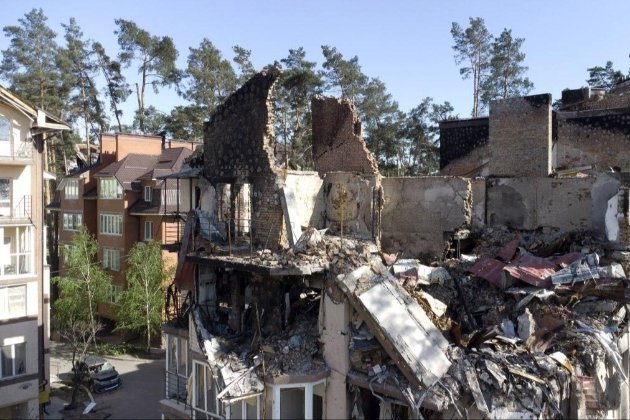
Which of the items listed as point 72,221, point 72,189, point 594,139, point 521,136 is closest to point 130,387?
point 72,221

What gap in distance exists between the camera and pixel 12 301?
61.2 ft

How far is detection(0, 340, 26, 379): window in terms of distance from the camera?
18.1m

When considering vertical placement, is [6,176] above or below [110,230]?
above

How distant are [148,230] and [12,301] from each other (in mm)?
11254

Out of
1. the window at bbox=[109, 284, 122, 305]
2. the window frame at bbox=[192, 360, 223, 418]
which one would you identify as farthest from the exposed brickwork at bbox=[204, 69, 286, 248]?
the window at bbox=[109, 284, 122, 305]

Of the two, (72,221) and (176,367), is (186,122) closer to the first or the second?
(72,221)

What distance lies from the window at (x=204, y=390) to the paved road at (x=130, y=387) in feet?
23.4

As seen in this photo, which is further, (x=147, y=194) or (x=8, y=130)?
(x=147, y=194)

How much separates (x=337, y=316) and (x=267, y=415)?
8.38ft

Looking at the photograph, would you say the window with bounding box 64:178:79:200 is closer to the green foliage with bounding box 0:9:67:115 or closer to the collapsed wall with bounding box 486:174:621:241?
the green foliage with bounding box 0:9:67:115

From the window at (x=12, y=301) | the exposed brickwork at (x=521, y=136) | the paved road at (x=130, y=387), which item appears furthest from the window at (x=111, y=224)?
the exposed brickwork at (x=521, y=136)

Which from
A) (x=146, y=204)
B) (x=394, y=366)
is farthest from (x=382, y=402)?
(x=146, y=204)

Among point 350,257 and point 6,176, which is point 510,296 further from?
point 6,176

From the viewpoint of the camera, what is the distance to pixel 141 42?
38.8 metres
